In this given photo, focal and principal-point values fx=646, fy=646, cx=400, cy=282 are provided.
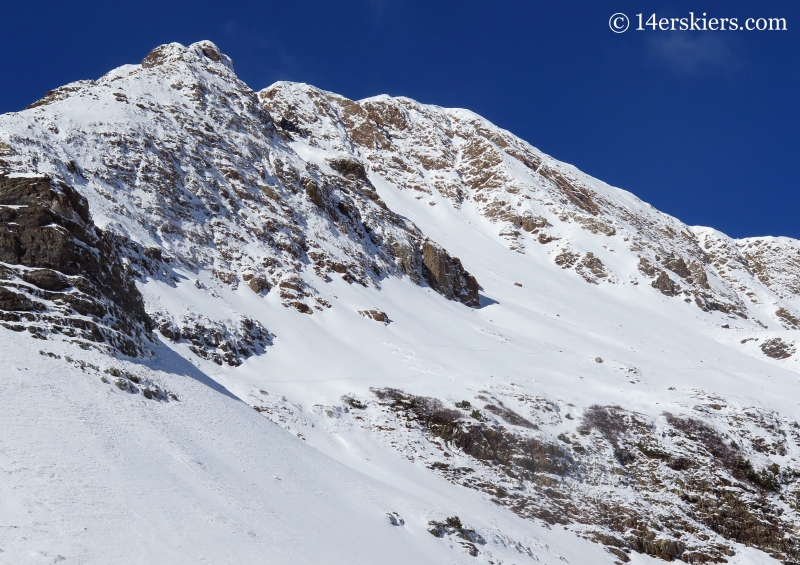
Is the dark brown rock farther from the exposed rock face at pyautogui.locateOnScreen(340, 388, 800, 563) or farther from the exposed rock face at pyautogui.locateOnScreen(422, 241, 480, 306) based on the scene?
the exposed rock face at pyautogui.locateOnScreen(340, 388, 800, 563)

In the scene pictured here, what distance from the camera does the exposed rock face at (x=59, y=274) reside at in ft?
80.0

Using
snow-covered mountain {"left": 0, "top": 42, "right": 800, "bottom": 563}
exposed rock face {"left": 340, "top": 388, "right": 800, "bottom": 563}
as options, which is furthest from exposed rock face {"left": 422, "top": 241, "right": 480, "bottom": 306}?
exposed rock face {"left": 340, "top": 388, "right": 800, "bottom": 563}

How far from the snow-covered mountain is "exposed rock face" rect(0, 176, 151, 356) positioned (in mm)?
114

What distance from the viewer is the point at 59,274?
26188 millimetres

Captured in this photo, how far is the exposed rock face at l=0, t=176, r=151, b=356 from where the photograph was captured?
24391 millimetres

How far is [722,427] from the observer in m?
38.2

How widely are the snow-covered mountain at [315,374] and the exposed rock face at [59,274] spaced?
0.37ft

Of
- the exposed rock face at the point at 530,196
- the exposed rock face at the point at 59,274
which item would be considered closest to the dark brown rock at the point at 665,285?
the exposed rock face at the point at 530,196

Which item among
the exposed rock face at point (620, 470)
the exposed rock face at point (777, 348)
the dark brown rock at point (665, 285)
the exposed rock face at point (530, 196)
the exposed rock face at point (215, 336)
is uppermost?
the exposed rock face at point (530, 196)

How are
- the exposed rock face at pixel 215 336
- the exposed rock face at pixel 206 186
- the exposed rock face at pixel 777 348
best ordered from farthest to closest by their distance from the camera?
the exposed rock face at pixel 777 348, the exposed rock face at pixel 206 186, the exposed rock face at pixel 215 336

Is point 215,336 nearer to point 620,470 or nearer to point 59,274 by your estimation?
point 59,274

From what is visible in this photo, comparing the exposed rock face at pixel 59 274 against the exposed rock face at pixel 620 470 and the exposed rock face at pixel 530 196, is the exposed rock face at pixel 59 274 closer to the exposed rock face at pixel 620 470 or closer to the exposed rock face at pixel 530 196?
the exposed rock face at pixel 620 470

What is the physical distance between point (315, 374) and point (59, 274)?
644 inches

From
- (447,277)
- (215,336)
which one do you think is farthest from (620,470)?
(447,277)
